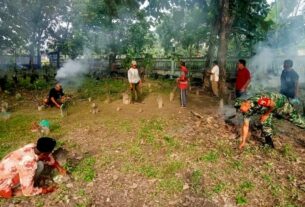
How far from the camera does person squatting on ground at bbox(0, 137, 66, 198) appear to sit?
531cm

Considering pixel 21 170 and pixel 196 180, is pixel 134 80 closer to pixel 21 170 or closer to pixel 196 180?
pixel 196 180

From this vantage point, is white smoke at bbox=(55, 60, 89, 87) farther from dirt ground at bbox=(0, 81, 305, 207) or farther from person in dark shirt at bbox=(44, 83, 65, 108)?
dirt ground at bbox=(0, 81, 305, 207)

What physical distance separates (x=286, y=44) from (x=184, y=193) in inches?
913

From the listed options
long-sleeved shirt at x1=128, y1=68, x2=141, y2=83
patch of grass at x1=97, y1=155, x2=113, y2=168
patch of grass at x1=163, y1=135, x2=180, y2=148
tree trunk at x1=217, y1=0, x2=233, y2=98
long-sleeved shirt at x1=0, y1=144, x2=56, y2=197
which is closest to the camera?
long-sleeved shirt at x1=0, y1=144, x2=56, y2=197

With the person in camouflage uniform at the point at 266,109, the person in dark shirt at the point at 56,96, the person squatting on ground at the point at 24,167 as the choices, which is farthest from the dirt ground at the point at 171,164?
the person in dark shirt at the point at 56,96

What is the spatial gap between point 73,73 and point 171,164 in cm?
1997

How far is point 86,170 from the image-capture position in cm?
643

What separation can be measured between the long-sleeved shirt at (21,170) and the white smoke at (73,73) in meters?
13.6

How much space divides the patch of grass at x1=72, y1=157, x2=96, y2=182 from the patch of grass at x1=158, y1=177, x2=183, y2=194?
1.37 m

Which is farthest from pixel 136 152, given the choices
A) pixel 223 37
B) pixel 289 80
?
pixel 223 37

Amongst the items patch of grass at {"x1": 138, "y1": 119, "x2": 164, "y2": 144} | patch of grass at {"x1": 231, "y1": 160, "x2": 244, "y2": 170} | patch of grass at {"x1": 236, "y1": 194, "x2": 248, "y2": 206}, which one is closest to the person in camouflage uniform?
patch of grass at {"x1": 231, "y1": 160, "x2": 244, "y2": 170}

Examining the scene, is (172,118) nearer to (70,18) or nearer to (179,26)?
(179,26)

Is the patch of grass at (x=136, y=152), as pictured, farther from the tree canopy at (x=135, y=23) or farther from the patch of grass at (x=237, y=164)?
the tree canopy at (x=135, y=23)

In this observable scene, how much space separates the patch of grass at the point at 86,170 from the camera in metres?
6.20
